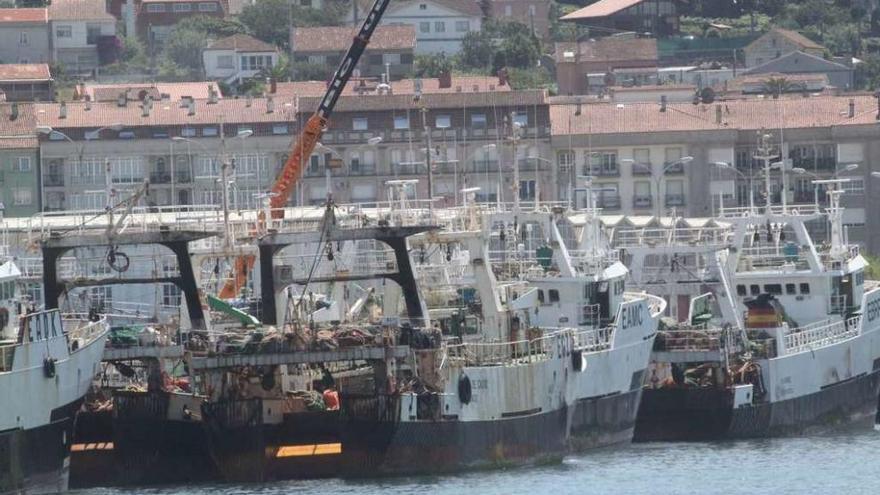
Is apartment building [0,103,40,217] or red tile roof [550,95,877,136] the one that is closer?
apartment building [0,103,40,217]

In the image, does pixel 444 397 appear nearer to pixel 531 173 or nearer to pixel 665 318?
pixel 665 318

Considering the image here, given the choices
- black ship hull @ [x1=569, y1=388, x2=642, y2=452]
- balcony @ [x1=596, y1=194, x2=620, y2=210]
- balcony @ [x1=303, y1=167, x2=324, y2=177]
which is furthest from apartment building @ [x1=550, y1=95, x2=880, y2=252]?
black ship hull @ [x1=569, y1=388, x2=642, y2=452]

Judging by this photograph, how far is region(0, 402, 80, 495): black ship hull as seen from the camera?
79.0 m

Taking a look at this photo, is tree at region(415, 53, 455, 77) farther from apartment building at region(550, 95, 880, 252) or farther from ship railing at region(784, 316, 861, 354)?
ship railing at region(784, 316, 861, 354)

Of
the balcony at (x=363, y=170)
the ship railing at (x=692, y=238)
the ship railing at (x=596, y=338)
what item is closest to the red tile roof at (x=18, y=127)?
the balcony at (x=363, y=170)

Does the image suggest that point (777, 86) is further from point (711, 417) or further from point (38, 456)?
point (38, 456)

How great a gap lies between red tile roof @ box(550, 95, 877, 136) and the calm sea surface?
187 feet

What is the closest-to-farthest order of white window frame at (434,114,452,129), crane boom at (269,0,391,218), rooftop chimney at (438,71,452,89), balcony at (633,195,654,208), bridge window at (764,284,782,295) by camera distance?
1. bridge window at (764,284,782,295)
2. crane boom at (269,0,391,218)
3. white window frame at (434,114,452,129)
4. balcony at (633,195,654,208)
5. rooftop chimney at (438,71,452,89)

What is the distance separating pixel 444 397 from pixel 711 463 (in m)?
9.85

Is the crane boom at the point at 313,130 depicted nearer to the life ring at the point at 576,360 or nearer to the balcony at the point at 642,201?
the life ring at the point at 576,360

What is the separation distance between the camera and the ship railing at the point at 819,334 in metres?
102

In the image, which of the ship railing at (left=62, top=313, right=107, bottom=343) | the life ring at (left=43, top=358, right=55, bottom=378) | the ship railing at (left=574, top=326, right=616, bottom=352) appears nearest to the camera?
the life ring at (left=43, top=358, right=55, bottom=378)

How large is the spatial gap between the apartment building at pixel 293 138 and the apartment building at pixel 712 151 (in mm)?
2522

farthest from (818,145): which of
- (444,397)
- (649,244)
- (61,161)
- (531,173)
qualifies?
(444,397)
